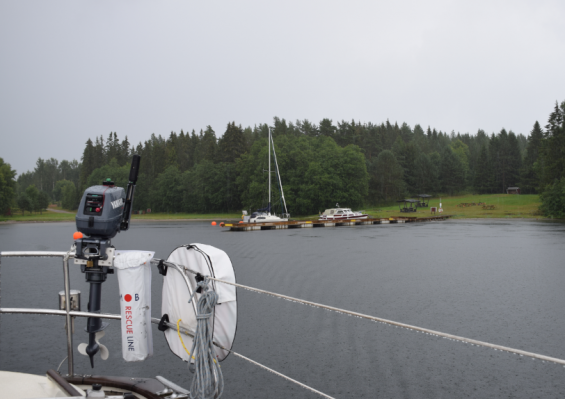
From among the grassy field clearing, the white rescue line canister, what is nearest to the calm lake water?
the white rescue line canister

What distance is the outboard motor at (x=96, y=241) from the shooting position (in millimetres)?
3994

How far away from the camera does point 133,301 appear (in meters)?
3.74

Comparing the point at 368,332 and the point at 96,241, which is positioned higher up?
the point at 96,241

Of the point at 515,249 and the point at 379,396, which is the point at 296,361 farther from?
the point at 515,249

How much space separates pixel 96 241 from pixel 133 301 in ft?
2.23

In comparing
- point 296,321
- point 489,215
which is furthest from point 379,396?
point 489,215

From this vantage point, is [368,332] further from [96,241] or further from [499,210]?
[499,210]

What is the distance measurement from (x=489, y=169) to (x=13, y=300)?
101 metres

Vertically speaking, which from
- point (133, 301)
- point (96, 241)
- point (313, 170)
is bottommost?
point (133, 301)

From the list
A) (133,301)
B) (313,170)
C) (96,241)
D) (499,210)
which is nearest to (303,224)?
(313,170)

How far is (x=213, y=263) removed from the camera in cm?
360

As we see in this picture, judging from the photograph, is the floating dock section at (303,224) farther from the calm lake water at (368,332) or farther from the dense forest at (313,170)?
the calm lake water at (368,332)

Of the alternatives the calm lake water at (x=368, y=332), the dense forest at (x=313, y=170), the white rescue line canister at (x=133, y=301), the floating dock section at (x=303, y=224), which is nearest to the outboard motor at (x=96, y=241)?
the white rescue line canister at (x=133, y=301)

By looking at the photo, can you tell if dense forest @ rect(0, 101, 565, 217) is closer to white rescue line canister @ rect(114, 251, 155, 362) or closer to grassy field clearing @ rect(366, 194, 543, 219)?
grassy field clearing @ rect(366, 194, 543, 219)
